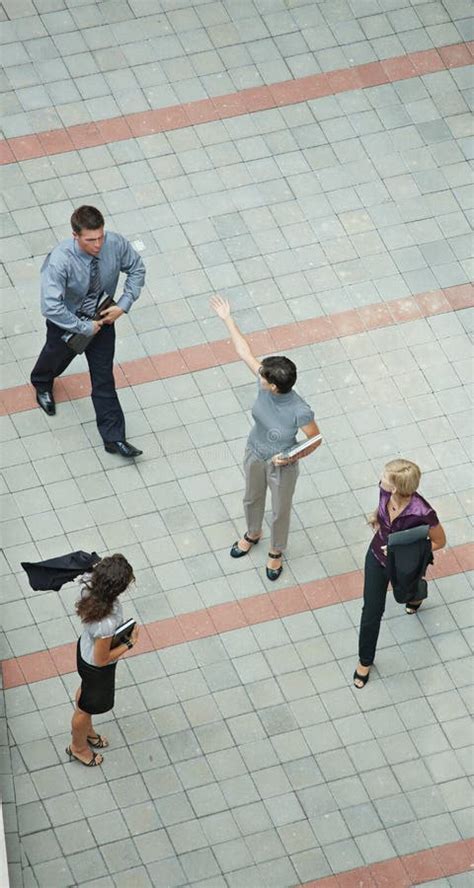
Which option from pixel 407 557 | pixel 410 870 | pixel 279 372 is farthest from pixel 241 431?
pixel 410 870

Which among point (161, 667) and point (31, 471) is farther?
point (31, 471)

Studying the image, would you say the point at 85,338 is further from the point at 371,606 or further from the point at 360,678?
the point at 360,678

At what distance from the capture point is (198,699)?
9.86m

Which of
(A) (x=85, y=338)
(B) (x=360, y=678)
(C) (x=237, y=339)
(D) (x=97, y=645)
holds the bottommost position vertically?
(B) (x=360, y=678)

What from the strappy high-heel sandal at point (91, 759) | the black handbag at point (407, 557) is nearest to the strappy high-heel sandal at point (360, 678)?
the black handbag at point (407, 557)

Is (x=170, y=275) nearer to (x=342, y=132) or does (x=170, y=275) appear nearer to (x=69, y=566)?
(x=342, y=132)

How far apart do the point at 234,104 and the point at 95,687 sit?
18.8 feet

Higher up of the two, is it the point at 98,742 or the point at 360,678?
the point at 360,678

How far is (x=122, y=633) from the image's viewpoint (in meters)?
8.70

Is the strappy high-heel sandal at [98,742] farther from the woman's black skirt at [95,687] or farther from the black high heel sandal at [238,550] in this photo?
the black high heel sandal at [238,550]

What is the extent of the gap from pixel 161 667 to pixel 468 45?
6.38 meters

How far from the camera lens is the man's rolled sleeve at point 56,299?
9.98 meters

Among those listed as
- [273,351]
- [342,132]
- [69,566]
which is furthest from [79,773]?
[342,132]

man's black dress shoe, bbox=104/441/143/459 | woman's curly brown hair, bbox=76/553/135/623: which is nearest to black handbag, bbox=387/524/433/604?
woman's curly brown hair, bbox=76/553/135/623
